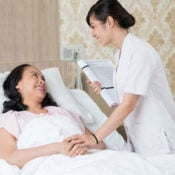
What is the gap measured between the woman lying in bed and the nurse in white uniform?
0.44 ft

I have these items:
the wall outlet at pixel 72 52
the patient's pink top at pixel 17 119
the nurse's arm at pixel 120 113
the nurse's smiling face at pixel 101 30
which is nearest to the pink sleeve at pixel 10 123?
the patient's pink top at pixel 17 119

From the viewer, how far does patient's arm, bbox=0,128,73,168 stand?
1.62 meters

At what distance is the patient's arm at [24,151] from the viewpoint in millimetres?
1621

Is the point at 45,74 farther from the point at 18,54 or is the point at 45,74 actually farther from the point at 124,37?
the point at 124,37

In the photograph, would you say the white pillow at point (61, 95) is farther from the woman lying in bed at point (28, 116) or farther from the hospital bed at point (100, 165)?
the hospital bed at point (100, 165)

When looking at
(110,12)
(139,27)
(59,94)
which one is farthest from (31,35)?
(110,12)

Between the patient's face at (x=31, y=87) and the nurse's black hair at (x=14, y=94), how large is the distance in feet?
0.08

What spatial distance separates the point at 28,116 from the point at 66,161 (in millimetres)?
499

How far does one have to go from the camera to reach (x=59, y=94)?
2.22 m

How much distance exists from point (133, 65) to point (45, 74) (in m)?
0.88

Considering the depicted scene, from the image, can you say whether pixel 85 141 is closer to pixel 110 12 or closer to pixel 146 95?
pixel 146 95

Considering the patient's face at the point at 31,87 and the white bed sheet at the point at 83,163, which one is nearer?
the white bed sheet at the point at 83,163

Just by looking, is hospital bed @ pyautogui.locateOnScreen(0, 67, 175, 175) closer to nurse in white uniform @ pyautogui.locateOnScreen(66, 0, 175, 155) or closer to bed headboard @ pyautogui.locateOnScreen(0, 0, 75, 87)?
nurse in white uniform @ pyautogui.locateOnScreen(66, 0, 175, 155)

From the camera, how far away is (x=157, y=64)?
62.5 inches
